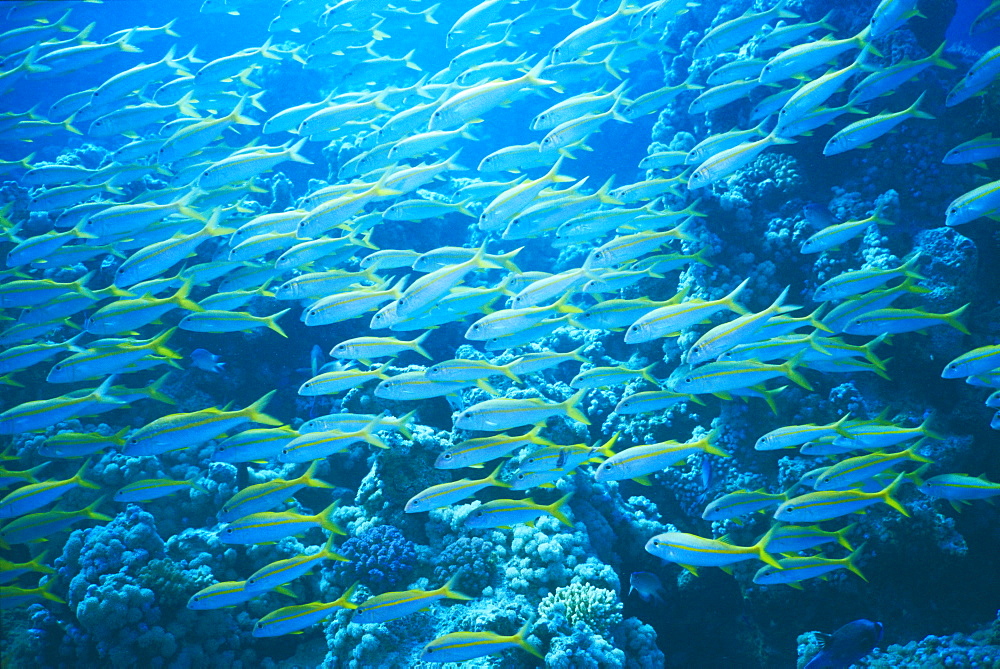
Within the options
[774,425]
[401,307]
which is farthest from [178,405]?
[774,425]

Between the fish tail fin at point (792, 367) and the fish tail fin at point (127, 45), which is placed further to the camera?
the fish tail fin at point (127, 45)

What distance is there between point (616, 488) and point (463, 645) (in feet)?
10.3

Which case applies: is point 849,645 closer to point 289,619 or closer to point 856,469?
point 856,469

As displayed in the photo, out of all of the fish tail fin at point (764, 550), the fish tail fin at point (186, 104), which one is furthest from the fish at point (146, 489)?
the fish tail fin at point (186, 104)

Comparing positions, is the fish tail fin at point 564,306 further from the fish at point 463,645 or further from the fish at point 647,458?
the fish at point 463,645

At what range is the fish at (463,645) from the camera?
3.28 meters

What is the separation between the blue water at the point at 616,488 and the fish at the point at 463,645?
595mm

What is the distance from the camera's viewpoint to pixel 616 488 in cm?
595

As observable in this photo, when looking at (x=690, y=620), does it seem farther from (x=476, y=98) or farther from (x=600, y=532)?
(x=476, y=98)

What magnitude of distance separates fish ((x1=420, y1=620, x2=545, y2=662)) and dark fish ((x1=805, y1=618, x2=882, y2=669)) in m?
2.75

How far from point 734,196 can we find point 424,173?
174 inches

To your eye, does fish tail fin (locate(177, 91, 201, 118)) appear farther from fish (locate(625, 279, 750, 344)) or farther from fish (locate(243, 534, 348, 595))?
fish (locate(625, 279, 750, 344))

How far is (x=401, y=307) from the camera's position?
4652mm

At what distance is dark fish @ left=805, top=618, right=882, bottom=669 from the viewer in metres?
4.08
